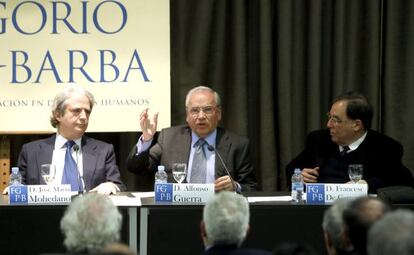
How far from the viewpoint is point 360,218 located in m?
2.90

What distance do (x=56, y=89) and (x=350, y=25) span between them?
2213mm

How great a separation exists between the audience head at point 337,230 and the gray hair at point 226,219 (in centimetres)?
32

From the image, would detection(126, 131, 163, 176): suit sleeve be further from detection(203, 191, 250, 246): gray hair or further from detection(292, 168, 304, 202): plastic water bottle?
detection(203, 191, 250, 246): gray hair

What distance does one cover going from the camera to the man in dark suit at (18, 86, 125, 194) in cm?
505

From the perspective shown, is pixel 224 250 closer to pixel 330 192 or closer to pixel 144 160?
pixel 330 192

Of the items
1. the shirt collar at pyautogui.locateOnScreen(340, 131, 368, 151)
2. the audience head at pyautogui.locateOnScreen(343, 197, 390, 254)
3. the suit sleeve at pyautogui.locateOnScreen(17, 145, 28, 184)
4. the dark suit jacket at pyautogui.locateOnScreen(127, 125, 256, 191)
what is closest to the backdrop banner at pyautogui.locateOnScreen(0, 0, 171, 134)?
the dark suit jacket at pyautogui.locateOnScreen(127, 125, 256, 191)


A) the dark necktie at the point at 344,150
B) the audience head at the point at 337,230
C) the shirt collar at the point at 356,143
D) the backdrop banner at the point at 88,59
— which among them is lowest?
the audience head at the point at 337,230

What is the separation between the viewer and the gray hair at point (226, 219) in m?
3.07

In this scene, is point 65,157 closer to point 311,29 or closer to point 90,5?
point 90,5

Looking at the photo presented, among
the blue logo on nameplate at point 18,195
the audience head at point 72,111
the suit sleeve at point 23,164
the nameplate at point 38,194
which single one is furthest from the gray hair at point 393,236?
the suit sleeve at point 23,164

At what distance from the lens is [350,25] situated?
6090 millimetres

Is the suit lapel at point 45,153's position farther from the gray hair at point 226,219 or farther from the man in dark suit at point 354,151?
the gray hair at point 226,219

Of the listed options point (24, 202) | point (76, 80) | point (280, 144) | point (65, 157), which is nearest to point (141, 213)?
point (24, 202)

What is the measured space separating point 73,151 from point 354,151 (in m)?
1.78
